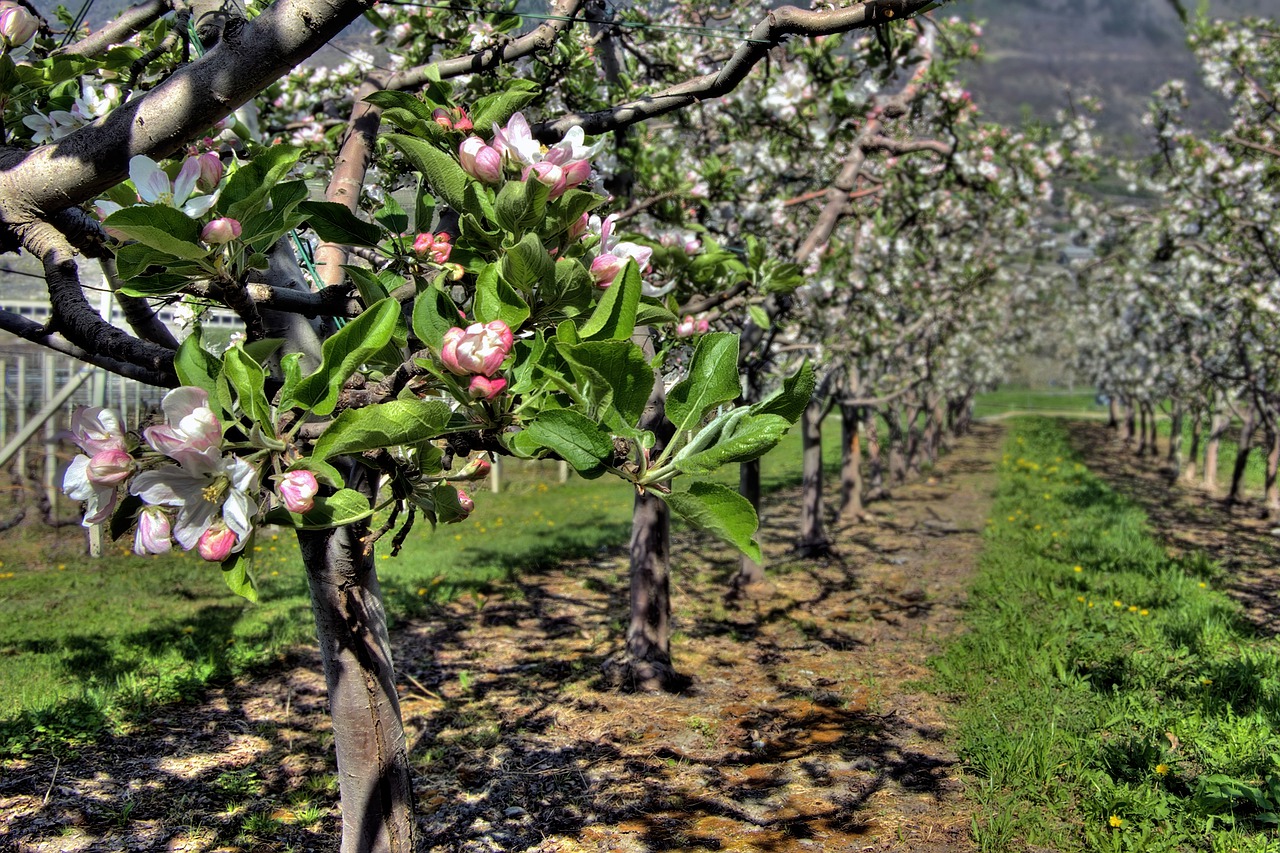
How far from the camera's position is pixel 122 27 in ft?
8.93

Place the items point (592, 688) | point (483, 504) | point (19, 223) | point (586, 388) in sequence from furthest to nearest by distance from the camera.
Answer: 1. point (483, 504)
2. point (592, 688)
3. point (19, 223)
4. point (586, 388)

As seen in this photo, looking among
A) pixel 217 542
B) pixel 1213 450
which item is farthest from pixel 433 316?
pixel 1213 450

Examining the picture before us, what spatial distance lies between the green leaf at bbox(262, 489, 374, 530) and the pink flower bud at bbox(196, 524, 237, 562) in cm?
5

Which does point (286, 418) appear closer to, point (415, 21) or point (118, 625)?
point (415, 21)

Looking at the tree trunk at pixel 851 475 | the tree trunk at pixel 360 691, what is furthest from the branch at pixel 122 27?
the tree trunk at pixel 851 475

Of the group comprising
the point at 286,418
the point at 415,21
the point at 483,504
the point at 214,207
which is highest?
the point at 415,21

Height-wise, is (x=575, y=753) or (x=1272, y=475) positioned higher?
(x=1272, y=475)

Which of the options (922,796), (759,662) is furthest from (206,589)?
(922,796)

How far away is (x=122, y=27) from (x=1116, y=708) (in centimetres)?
450

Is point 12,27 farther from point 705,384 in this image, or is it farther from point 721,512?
point 721,512

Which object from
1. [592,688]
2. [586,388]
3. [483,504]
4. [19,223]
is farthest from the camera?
[483,504]

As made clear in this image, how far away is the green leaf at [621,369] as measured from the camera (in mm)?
1044

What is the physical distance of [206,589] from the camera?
6.55m

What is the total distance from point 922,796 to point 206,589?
516 centimetres
